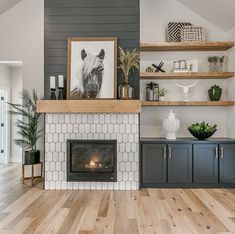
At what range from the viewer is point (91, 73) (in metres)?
4.52

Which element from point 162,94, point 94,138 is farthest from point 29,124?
point 162,94

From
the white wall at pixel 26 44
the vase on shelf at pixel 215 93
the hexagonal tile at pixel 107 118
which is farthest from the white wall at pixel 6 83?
the vase on shelf at pixel 215 93

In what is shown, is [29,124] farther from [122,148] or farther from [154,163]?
[154,163]

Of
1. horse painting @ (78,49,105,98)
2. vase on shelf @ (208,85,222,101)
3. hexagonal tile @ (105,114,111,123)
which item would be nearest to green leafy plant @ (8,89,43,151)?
horse painting @ (78,49,105,98)

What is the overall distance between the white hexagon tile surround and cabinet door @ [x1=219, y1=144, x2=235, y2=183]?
1.38 meters

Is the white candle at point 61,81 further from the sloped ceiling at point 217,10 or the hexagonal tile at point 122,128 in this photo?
the sloped ceiling at point 217,10

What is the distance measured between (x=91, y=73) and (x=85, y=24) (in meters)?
0.84

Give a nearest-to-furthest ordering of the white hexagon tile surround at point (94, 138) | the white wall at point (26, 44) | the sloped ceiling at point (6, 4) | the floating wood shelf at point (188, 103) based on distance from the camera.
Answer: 1. the white hexagon tile surround at point (94, 138)
2. the floating wood shelf at point (188, 103)
3. the sloped ceiling at point (6, 4)
4. the white wall at point (26, 44)

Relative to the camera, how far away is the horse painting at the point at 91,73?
450 cm

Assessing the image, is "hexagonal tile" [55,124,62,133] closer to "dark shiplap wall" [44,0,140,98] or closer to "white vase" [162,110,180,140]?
"dark shiplap wall" [44,0,140,98]

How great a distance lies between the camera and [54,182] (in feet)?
14.3

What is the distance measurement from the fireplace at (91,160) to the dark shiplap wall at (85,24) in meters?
1.03

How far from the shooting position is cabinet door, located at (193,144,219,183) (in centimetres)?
440

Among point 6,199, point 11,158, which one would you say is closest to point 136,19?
point 6,199
